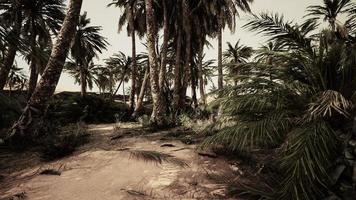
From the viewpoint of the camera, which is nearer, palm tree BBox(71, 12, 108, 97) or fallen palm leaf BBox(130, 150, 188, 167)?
fallen palm leaf BBox(130, 150, 188, 167)

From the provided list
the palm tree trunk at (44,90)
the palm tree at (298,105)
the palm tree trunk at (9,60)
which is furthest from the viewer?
the palm tree trunk at (44,90)

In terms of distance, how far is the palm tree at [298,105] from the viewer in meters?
3.91

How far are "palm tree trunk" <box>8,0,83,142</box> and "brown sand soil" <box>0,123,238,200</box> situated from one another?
1527 mm

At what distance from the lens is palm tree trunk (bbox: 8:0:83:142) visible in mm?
8617

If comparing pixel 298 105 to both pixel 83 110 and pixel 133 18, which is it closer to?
pixel 83 110

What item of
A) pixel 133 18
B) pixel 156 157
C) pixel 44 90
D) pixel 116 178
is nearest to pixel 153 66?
pixel 44 90

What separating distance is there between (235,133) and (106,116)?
14865 mm

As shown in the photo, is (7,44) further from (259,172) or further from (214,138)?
(259,172)

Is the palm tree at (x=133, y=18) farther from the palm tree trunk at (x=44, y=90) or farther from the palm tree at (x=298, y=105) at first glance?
the palm tree at (x=298, y=105)

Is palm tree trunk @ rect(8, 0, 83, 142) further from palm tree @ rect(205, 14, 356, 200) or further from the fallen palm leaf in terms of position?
palm tree @ rect(205, 14, 356, 200)

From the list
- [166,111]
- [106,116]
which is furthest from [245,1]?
[106,116]

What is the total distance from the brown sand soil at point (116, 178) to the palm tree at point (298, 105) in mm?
960

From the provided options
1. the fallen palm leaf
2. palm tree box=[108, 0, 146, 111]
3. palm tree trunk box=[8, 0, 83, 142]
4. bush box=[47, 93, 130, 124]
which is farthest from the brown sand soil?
palm tree box=[108, 0, 146, 111]

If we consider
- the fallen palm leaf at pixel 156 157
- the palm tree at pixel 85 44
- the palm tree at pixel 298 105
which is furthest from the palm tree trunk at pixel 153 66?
the palm tree at pixel 85 44
